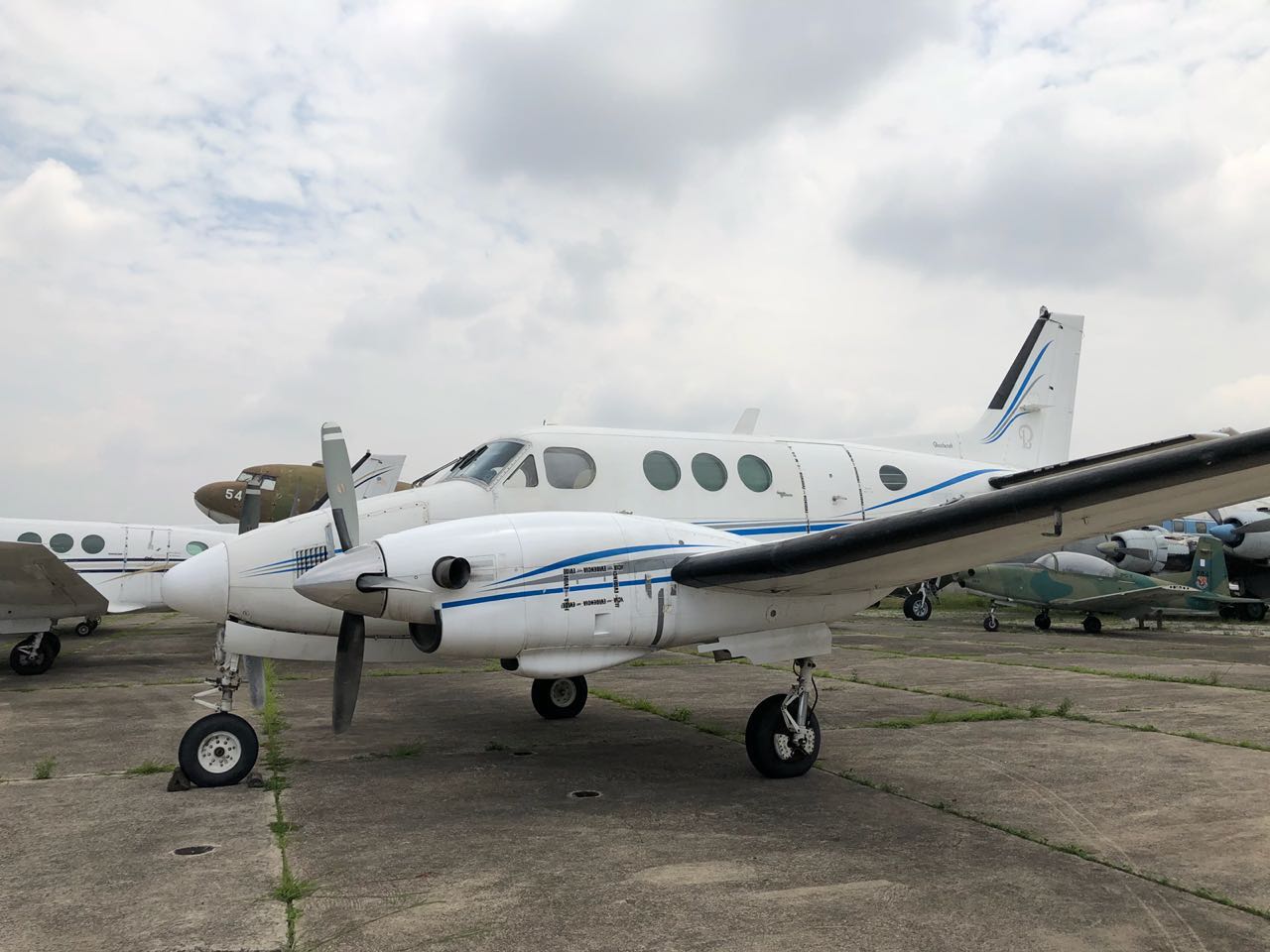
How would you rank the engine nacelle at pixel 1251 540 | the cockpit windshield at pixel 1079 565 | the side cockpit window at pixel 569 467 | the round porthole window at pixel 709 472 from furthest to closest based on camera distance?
1. the engine nacelle at pixel 1251 540
2. the cockpit windshield at pixel 1079 565
3. the round porthole window at pixel 709 472
4. the side cockpit window at pixel 569 467

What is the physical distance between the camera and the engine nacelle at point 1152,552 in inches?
941

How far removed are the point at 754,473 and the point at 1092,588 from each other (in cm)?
1667

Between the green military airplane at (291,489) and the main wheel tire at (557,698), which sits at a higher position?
the green military airplane at (291,489)

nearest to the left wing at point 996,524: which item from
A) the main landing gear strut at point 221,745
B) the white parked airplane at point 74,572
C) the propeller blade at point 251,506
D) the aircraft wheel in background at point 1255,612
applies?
the main landing gear strut at point 221,745

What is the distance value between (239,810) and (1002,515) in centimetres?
487

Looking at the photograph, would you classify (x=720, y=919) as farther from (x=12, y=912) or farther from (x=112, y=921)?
(x=12, y=912)

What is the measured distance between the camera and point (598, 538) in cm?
604

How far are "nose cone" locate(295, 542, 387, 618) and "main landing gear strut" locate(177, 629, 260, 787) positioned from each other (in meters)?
1.50

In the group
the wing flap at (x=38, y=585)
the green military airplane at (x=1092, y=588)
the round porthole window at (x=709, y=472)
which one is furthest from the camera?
the green military airplane at (x=1092, y=588)

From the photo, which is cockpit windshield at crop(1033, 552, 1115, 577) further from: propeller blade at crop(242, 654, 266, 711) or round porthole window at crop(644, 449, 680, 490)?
propeller blade at crop(242, 654, 266, 711)

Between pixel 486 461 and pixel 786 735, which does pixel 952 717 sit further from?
pixel 486 461

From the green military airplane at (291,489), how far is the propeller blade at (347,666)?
12293 millimetres

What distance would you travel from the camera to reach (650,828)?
17.6 ft

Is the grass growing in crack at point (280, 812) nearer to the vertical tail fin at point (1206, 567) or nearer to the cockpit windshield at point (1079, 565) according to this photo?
the cockpit windshield at point (1079, 565)
